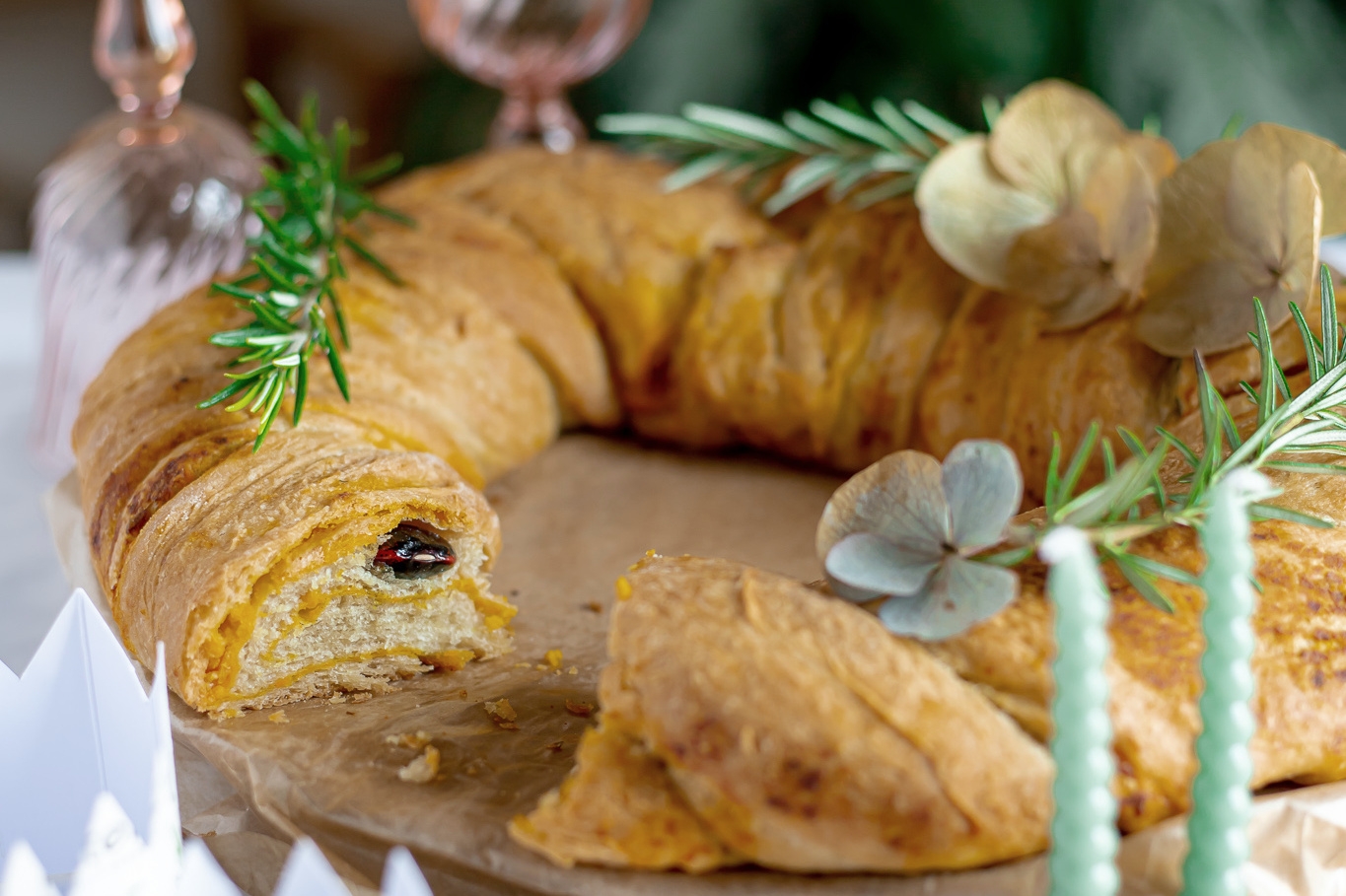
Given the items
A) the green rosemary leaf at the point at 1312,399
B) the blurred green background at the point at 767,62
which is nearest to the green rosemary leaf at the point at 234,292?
the green rosemary leaf at the point at 1312,399

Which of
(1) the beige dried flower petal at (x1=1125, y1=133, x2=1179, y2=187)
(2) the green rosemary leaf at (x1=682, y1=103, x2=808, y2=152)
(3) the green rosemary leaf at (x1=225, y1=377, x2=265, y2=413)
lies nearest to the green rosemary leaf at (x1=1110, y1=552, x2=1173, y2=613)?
(1) the beige dried flower petal at (x1=1125, y1=133, x2=1179, y2=187)

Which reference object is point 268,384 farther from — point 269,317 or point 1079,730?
point 1079,730

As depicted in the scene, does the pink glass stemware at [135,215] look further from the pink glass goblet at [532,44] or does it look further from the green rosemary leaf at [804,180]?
the green rosemary leaf at [804,180]

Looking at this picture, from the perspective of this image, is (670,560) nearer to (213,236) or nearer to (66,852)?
(66,852)

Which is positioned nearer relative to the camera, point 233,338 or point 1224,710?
point 1224,710

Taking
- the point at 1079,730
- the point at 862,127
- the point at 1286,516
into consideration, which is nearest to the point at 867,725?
the point at 1079,730

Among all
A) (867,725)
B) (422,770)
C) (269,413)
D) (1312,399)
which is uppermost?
(1312,399)

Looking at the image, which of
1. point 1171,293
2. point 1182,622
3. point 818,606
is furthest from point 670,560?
point 1171,293
